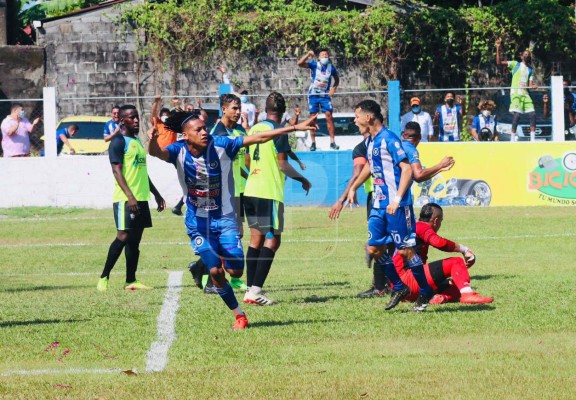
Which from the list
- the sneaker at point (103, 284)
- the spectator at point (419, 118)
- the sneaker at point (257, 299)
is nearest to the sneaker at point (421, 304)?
the sneaker at point (257, 299)

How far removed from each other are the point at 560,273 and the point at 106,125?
13.3m

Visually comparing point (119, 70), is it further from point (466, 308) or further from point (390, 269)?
point (466, 308)

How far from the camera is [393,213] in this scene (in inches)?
385

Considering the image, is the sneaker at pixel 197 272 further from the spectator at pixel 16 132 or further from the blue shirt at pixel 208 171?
the spectator at pixel 16 132

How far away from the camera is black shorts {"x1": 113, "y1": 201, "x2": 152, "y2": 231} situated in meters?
12.8

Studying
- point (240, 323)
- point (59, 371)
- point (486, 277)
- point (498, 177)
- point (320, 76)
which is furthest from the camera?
point (320, 76)

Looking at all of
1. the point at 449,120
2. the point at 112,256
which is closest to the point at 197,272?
the point at 112,256

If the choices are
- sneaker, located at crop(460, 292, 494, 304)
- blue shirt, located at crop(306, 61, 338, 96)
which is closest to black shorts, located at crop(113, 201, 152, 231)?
sneaker, located at crop(460, 292, 494, 304)

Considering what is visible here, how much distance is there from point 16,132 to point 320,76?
6841 mm

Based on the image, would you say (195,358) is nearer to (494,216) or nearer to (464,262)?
(464,262)

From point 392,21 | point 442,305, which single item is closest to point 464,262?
point 442,305

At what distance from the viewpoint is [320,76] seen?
25.3 meters

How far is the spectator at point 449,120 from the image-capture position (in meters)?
24.3

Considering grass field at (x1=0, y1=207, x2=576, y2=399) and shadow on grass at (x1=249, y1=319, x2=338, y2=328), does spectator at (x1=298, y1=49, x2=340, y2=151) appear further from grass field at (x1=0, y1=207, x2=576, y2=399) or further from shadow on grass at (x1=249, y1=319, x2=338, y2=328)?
shadow on grass at (x1=249, y1=319, x2=338, y2=328)
